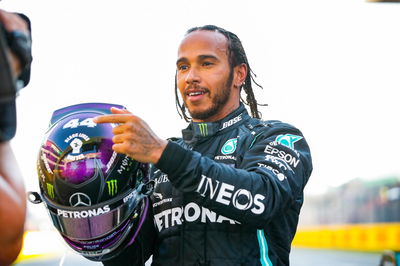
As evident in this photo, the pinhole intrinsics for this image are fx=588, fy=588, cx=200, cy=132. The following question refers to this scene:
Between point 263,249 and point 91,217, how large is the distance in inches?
31.9

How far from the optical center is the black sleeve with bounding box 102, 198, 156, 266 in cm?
286

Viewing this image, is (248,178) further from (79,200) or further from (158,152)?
(79,200)

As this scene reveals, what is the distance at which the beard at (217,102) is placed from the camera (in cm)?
310

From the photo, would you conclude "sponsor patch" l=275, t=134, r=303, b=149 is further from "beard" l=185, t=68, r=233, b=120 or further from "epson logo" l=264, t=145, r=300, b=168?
"beard" l=185, t=68, r=233, b=120

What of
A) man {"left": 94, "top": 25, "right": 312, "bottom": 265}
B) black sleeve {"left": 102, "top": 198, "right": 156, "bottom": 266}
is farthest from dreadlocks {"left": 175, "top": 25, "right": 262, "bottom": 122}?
black sleeve {"left": 102, "top": 198, "right": 156, "bottom": 266}

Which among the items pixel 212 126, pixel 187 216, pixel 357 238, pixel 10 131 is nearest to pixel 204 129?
pixel 212 126

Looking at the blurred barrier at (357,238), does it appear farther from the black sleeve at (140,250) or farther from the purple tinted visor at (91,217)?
the purple tinted visor at (91,217)

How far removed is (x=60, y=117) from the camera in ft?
8.63

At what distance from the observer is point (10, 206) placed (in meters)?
1.38

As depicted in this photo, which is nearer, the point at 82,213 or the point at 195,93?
the point at 82,213

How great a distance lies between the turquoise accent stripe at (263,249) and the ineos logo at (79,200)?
0.81m

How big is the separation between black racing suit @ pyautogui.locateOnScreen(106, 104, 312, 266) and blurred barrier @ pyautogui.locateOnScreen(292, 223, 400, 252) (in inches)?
566

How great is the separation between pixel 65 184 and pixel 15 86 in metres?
1.09

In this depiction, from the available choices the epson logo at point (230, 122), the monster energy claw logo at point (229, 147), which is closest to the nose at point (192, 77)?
the epson logo at point (230, 122)
